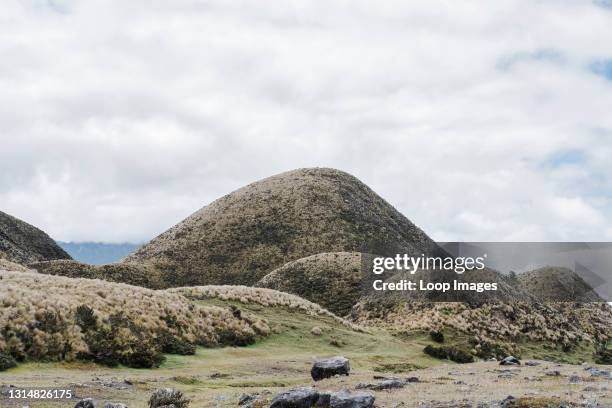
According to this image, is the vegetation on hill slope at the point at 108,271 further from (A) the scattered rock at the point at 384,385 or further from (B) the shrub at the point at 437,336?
(A) the scattered rock at the point at 384,385

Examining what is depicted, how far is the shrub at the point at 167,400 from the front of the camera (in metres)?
21.0

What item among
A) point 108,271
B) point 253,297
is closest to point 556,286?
point 108,271

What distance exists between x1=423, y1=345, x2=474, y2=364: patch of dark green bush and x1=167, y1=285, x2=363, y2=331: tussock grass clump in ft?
29.5

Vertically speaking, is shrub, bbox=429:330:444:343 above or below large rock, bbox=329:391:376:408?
above

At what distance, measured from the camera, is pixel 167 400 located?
2117 cm

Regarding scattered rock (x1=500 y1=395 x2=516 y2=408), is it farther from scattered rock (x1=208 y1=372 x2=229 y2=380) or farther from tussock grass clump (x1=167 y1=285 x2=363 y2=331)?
tussock grass clump (x1=167 y1=285 x2=363 y2=331)

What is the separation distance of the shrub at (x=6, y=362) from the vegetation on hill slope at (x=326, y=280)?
60079 millimetres

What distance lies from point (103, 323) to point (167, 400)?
57.8ft

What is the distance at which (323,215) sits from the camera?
140 metres

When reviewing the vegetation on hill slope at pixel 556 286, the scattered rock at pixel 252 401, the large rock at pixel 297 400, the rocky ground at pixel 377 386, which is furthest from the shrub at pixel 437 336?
the vegetation on hill slope at pixel 556 286

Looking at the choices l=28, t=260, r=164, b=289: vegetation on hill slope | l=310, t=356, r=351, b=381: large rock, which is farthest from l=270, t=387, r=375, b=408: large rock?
l=28, t=260, r=164, b=289: vegetation on hill slope

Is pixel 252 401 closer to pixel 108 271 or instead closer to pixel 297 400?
pixel 297 400

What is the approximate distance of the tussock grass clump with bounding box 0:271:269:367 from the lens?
32781 millimetres

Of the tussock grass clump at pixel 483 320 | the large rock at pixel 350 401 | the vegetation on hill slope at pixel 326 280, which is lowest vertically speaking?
the large rock at pixel 350 401
